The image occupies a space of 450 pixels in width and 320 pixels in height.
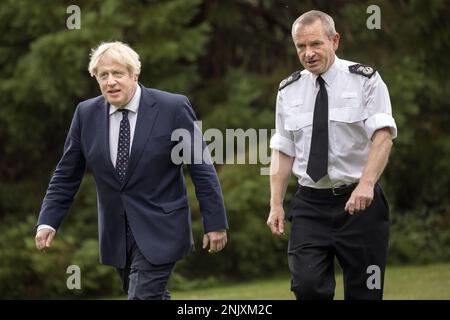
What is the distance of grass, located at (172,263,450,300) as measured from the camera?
10.6 m

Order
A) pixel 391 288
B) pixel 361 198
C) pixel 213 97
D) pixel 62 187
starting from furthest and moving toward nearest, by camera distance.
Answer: pixel 213 97, pixel 391 288, pixel 62 187, pixel 361 198

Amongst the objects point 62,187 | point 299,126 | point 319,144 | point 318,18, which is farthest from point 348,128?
point 62,187

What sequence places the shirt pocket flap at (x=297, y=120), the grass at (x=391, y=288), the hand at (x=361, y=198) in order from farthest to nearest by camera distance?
the grass at (x=391, y=288), the shirt pocket flap at (x=297, y=120), the hand at (x=361, y=198)

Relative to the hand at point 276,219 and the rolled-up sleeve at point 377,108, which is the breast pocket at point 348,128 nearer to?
the rolled-up sleeve at point 377,108

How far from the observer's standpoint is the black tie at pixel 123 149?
609 cm

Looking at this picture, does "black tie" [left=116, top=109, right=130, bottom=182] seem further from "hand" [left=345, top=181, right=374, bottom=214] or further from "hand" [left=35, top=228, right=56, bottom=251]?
"hand" [left=345, top=181, right=374, bottom=214]

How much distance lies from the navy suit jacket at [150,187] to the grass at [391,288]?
14.5 ft

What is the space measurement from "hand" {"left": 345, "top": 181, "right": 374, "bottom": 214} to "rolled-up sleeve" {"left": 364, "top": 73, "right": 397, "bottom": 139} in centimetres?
35

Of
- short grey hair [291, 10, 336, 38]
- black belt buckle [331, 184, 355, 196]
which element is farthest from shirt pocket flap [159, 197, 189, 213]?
short grey hair [291, 10, 336, 38]

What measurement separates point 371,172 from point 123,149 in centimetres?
149

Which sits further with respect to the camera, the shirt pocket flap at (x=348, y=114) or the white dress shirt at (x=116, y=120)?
the white dress shirt at (x=116, y=120)

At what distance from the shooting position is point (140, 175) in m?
6.07

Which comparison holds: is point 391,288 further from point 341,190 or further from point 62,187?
point 62,187

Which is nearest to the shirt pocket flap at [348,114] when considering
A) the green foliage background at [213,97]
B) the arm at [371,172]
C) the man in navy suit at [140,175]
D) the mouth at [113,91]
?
the arm at [371,172]
